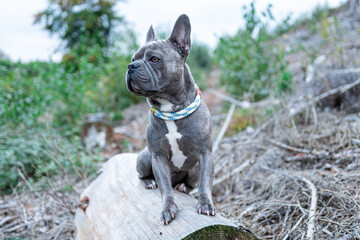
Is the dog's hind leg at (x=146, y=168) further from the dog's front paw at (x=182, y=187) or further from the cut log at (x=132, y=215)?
the dog's front paw at (x=182, y=187)

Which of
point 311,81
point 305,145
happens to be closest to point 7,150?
point 305,145

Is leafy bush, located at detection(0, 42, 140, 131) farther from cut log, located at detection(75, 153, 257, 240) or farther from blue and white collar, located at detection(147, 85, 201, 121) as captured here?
blue and white collar, located at detection(147, 85, 201, 121)

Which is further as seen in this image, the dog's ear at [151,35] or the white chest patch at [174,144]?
the dog's ear at [151,35]

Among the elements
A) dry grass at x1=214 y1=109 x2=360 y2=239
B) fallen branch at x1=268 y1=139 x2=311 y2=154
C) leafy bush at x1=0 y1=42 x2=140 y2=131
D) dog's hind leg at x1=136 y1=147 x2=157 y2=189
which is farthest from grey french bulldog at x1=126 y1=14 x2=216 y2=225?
leafy bush at x1=0 y1=42 x2=140 y2=131

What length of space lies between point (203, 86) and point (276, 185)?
8.16 metres

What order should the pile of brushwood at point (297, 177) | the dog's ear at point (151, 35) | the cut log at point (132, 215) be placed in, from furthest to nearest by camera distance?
the dog's ear at point (151, 35)
the pile of brushwood at point (297, 177)
the cut log at point (132, 215)

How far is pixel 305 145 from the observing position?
448 centimetres

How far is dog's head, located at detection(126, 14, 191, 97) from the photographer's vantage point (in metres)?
2.51

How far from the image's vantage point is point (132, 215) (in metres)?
2.73

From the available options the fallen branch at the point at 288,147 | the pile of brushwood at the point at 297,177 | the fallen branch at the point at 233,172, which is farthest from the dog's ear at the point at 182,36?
the fallen branch at the point at 288,147

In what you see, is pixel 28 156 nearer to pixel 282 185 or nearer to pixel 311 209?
pixel 282 185

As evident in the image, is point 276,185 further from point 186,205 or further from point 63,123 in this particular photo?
point 63,123

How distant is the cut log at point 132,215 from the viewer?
7.36ft

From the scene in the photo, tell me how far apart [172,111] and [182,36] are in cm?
71
